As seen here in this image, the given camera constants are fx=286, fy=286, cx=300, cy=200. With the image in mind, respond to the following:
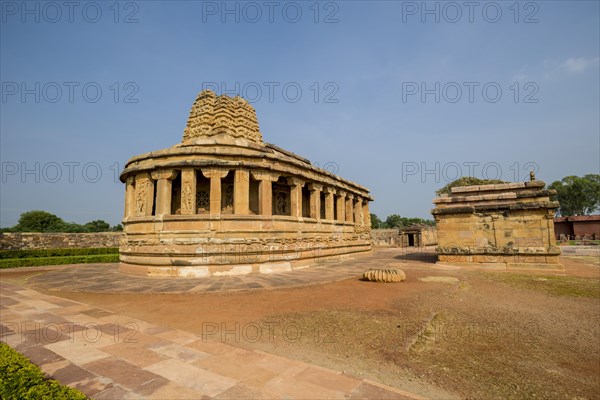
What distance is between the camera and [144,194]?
1304 cm

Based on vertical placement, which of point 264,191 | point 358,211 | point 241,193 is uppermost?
point 264,191

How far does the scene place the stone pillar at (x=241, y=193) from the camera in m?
12.4

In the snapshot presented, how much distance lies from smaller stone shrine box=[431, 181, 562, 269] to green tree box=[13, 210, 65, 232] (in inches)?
2805

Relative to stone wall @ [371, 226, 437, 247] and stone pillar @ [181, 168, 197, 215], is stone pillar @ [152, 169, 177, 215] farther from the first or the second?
stone wall @ [371, 226, 437, 247]

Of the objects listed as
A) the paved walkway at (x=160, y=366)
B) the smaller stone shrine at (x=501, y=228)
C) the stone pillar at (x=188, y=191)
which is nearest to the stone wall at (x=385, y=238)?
the smaller stone shrine at (x=501, y=228)

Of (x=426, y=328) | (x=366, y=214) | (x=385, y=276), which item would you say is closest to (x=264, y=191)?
(x=385, y=276)

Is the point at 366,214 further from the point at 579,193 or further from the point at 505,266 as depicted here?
the point at 579,193

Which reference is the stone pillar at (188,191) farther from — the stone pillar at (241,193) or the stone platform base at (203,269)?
the stone platform base at (203,269)

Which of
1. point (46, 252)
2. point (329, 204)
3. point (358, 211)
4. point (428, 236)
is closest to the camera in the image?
point (329, 204)

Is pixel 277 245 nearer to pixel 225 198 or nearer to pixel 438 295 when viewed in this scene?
pixel 225 198

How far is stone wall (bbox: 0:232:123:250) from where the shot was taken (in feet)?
75.5

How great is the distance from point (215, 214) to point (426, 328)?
9.06 metres

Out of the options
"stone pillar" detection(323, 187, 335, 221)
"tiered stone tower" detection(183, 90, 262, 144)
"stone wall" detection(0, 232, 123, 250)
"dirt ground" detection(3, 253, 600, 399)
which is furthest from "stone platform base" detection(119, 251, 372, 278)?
"stone wall" detection(0, 232, 123, 250)

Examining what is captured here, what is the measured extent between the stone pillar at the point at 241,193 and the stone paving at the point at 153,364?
6.67m
